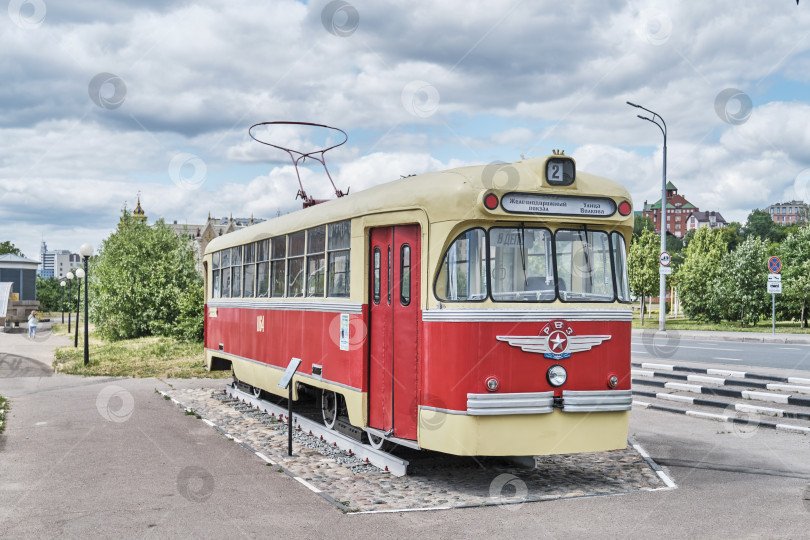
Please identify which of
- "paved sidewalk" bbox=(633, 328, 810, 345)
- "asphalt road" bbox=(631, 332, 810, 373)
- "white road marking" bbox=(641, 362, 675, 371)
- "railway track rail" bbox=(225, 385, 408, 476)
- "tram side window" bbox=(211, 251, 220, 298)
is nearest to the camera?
"railway track rail" bbox=(225, 385, 408, 476)

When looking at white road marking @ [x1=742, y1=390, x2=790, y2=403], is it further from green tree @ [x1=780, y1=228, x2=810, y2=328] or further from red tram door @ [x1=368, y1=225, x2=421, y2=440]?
green tree @ [x1=780, y1=228, x2=810, y2=328]

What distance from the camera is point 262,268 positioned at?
13828 mm

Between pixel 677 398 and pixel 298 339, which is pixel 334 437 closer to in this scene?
pixel 298 339

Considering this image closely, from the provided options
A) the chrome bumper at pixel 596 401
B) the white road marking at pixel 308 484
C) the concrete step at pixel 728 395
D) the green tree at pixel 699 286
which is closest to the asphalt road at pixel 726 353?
the concrete step at pixel 728 395

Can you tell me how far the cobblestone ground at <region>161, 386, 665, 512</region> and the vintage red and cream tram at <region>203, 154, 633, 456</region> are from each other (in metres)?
0.49

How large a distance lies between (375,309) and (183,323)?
818 inches

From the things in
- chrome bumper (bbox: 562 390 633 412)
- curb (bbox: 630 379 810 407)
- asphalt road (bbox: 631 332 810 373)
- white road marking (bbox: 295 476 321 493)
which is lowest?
white road marking (bbox: 295 476 321 493)

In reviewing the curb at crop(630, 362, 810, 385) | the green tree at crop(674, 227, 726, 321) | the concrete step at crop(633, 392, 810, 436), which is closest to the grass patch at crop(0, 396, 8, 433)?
the curb at crop(630, 362, 810, 385)

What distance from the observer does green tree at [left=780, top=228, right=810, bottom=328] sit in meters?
44.1

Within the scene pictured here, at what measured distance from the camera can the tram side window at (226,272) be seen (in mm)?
16172

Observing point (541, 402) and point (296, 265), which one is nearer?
point (541, 402)

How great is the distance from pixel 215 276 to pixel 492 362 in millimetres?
10690

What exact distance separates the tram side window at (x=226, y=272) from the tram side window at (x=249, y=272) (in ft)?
3.86

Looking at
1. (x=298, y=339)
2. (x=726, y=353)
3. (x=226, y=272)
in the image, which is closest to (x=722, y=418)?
(x=298, y=339)
